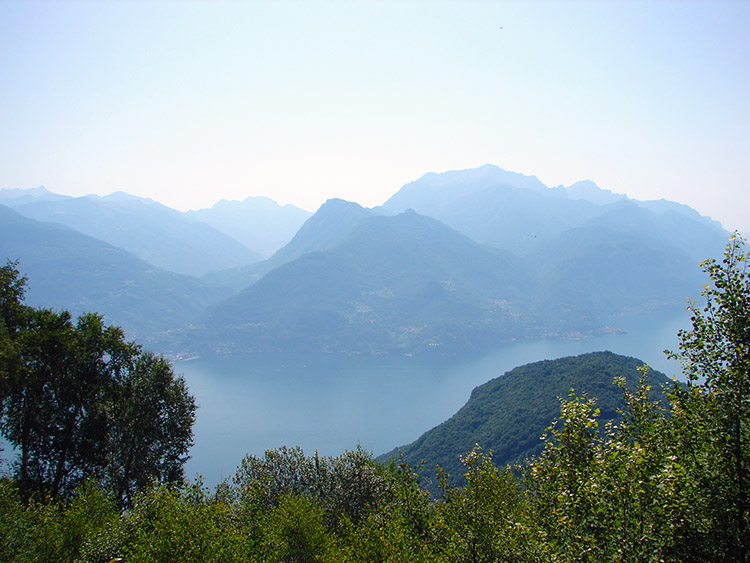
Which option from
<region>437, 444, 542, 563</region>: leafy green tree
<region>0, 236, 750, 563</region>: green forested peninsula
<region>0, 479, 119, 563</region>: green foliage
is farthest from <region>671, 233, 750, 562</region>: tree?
<region>0, 479, 119, 563</region>: green foliage

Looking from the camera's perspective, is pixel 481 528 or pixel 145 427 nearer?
pixel 481 528

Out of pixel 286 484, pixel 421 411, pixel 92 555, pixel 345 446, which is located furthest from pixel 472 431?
pixel 92 555

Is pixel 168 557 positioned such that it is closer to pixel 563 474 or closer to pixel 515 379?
pixel 563 474

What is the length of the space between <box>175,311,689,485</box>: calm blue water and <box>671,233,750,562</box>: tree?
89.6 m

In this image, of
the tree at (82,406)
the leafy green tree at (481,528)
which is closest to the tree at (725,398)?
the leafy green tree at (481,528)

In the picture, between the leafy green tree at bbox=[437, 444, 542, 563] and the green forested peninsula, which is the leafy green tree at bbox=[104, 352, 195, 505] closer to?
the green forested peninsula

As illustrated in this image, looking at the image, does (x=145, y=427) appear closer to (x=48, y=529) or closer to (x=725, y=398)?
(x=48, y=529)

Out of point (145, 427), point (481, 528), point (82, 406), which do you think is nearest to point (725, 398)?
point (481, 528)

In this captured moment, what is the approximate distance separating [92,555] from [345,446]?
9483 centimetres

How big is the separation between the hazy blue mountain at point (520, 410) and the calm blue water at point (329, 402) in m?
22.2

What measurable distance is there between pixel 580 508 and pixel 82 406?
2766 cm

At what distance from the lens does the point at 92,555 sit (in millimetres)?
14258

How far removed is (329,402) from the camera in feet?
463

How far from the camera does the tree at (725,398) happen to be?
7.88m
